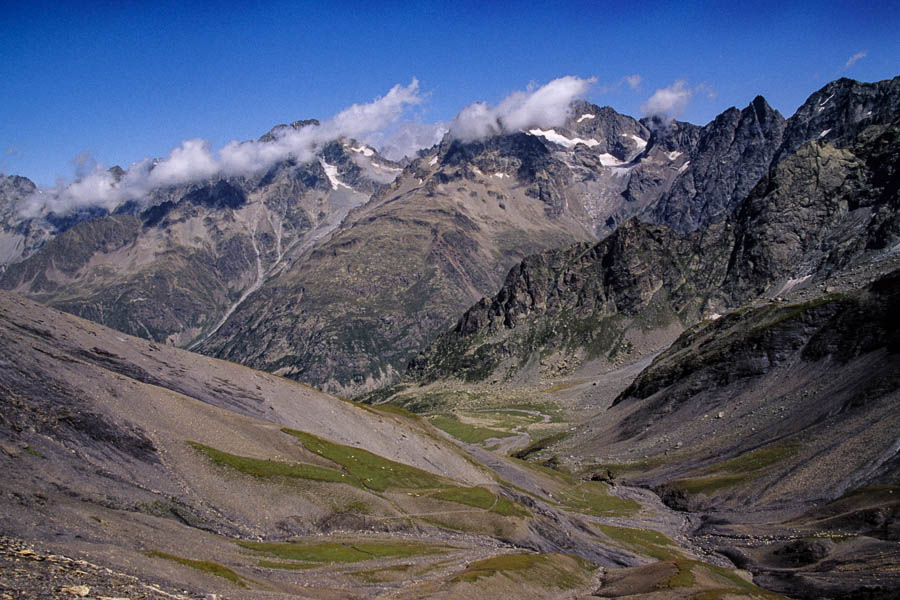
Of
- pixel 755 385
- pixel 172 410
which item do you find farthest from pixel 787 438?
pixel 172 410

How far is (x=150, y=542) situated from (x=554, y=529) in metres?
54.3

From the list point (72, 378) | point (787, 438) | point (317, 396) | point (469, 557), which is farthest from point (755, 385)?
point (72, 378)

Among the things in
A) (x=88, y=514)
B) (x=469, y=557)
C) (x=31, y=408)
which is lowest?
(x=469, y=557)

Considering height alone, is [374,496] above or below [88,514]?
below

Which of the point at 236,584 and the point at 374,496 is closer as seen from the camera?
the point at 236,584

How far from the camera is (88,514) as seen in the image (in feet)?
152

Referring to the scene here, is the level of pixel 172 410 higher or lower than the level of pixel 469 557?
higher

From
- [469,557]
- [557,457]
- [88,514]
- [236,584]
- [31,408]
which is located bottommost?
[557,457]

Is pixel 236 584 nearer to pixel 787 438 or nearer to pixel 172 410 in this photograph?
pixel 172 410

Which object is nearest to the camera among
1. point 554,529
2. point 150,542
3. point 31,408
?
point 150,542

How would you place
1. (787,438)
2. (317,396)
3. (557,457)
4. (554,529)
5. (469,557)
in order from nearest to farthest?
(469,557) → (554,529) → (317,396) → (787,438) → (557,457)

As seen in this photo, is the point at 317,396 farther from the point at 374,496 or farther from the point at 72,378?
A: the point at 72,378

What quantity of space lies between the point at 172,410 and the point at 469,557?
36.8m

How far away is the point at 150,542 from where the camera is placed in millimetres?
46219
